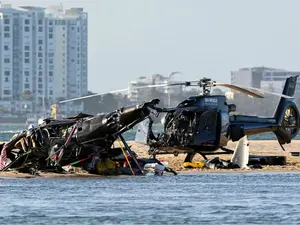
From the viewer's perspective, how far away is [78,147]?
46500 mm

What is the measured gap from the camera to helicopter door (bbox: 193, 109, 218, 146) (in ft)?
160

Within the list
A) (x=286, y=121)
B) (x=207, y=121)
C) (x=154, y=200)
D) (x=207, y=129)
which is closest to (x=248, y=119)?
(x=286, y=121)

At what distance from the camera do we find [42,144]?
46812mm

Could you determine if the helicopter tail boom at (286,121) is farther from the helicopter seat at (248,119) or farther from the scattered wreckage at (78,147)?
the scattered wreckage at (78,147)

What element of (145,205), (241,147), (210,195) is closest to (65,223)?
(145,205)

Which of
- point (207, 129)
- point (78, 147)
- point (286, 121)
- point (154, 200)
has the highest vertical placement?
point (207, 129)

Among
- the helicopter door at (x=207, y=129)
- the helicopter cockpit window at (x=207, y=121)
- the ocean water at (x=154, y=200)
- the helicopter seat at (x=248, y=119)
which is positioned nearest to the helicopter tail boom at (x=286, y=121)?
the helicopter seat at (x=248, y=119)

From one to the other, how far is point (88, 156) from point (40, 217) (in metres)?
13.2

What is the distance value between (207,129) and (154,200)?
1172 centimetres

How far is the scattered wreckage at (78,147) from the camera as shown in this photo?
46031 millimetres

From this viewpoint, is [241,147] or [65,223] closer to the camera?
[65,223]

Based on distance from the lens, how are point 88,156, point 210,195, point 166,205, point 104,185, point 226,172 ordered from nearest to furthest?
1. point 166,205
2. point 210,195
3. point 104,185
4. point 88,156
5. point 226,172

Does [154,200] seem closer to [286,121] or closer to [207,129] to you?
[207,129]

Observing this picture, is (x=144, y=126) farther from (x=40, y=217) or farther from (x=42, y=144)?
(x=40, y=217)
